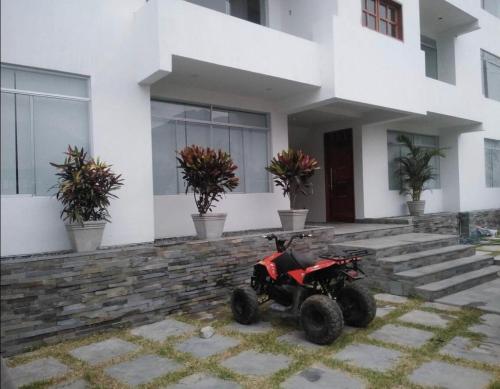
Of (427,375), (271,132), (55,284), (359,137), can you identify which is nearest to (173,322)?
(55,284)

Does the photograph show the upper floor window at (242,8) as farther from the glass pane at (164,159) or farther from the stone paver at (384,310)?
the stone paver at (384,310)

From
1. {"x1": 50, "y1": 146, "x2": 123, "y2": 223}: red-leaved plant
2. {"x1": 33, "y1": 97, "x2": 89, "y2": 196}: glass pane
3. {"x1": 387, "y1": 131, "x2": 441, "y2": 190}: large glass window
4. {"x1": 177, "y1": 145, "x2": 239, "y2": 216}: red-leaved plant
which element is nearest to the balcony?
{"x1": 33, "y1": 97, "x2": 89, "y2": 196}: glass pane

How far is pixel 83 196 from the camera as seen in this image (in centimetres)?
501

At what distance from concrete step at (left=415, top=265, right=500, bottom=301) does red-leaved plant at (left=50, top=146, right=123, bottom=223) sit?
450 centimetres

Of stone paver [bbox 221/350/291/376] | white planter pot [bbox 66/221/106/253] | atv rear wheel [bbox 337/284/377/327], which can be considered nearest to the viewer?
stone paver [bbox 221/350/291/376]

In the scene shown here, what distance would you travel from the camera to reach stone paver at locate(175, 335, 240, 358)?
13.1 feet

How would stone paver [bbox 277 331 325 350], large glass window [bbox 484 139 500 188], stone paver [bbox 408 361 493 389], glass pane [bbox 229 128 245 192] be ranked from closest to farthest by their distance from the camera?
1. stone paver [bbox 408 361 493 389]
2. stone paver [bbox 277 331 325 350]
3. glass pane [bbox 229 128 245 192]
4. large glass window [bbox 484 139 500 188]

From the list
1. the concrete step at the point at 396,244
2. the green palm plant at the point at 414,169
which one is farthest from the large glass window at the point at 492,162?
the concrete step at the point at 396,244

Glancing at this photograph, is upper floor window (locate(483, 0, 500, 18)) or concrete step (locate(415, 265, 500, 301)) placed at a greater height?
upper floor window (locate(483, 0, 500, 18))

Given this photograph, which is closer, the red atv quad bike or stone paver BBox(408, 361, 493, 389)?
stone paver BBox(408, 361, 493, 389)

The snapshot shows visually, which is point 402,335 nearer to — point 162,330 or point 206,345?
point 206,345

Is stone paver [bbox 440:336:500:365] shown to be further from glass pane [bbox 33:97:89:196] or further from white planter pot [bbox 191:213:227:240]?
glass pane [bbox 33:97:89:196]

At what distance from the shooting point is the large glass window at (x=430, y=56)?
12.1 meters

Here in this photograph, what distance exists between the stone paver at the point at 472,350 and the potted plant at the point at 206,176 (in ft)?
11.1
